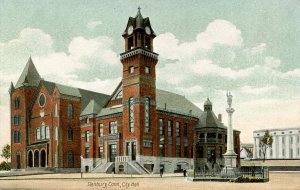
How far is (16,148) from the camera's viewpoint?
27.5 meters

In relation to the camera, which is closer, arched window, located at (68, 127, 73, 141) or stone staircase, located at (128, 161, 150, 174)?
stone staircase, located at (128, 161, 150, 174)

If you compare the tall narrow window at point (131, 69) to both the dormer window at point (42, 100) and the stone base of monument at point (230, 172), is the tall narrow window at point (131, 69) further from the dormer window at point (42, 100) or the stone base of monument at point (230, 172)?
the stone base of monument at point (230, 172)

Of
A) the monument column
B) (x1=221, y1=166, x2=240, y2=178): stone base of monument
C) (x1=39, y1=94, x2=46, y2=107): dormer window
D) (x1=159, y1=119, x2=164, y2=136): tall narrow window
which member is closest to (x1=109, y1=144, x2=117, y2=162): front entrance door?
(x1=159, y1=119, x2=164, y2=136): tall narrow window

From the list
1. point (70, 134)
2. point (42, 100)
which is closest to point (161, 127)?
point (70, 134)

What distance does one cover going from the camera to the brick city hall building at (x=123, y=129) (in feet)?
98.1

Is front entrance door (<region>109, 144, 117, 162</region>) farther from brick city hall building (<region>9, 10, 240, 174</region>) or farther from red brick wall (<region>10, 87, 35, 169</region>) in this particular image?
red brick wall (<region>10, 87, 35, 169</region>)

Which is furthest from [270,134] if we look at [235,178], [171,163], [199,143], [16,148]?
[16,148]

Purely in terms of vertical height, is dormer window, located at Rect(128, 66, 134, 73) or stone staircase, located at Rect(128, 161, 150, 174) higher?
dormer window, located at Rect(128, 66, 134, 73)

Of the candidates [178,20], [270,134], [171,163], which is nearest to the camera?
[178,20]

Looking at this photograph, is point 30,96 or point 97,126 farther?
point 97,126

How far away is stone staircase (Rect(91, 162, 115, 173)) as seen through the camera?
3340cm

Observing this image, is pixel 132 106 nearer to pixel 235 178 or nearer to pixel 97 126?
pixel 97 126

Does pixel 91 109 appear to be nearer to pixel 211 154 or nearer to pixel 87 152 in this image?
pixel 87 152

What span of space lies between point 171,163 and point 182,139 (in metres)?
2.20
